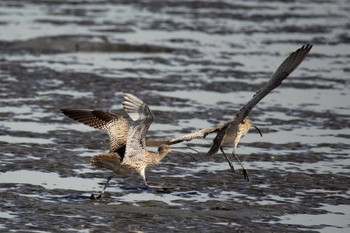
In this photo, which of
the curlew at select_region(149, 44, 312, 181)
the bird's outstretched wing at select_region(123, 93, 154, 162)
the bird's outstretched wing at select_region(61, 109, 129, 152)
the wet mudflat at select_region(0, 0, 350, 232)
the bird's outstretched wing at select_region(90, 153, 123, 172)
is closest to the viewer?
the wet mudflat at select_region(0, 0, 350, 232)

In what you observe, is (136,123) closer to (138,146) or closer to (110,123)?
(138,146)

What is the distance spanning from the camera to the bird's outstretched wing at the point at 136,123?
35.9ft

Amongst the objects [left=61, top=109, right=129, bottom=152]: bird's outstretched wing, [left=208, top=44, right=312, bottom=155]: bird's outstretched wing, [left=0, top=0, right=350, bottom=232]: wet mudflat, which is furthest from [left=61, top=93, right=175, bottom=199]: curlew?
[left=208, top=44, right=312, bottom=155]: bird's outstretched wing

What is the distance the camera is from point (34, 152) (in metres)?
13.5

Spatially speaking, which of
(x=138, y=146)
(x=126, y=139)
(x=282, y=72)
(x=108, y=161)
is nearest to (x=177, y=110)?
(x=282, y=72)

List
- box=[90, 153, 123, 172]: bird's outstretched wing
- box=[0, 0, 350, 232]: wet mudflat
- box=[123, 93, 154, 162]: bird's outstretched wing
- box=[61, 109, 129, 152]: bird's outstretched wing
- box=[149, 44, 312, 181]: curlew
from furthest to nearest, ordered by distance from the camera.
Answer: box=[149, 44, 312, 181]: curlew
box=[61, 109, 129, 152]: bird's outstretched wing
box=[90, 153, 123, 172]: bird's outstretched wing
box=[123, 93, 154, 162]: bird's outstretched wing
box=[0, 0, 350, 232]: wet mudflat

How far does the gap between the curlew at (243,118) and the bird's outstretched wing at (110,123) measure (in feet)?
2.01

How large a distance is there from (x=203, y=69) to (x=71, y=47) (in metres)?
3.73

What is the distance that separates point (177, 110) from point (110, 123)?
4.80 m

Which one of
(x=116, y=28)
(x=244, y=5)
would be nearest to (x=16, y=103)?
(x=116, y=28)

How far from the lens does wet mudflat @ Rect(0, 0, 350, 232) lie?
10.8 m

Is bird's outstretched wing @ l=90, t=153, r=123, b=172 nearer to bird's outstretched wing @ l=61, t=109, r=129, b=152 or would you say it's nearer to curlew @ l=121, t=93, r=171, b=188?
curlew @ l=121, t=93, r=171, b=188

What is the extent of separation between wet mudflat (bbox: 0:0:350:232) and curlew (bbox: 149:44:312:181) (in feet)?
1.42

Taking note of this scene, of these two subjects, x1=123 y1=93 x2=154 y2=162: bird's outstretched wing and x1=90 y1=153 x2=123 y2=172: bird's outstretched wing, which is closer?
x1=123 y1=93 x2=154 y2=162: bird's outstretched wing
